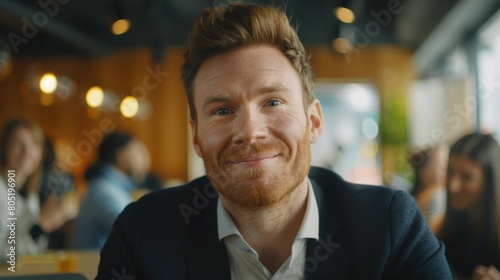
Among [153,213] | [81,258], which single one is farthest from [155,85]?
[153,213]

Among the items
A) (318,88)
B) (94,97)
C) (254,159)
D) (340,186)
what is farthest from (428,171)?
(318,88)

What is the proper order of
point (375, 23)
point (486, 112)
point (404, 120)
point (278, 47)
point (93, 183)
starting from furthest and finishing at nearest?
point (404, 120) < point (375, 23) < point (486, 112) < point (93, 183) < point (278, 47)

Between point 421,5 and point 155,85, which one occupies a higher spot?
point 421,5

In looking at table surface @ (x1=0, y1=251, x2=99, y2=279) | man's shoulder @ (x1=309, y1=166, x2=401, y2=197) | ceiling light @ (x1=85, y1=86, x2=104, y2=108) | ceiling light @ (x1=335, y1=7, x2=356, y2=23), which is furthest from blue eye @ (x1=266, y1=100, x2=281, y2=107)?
ceiling light @ (x1=85, y1=86, x2=104, y2=108)

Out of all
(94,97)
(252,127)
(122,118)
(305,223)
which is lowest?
(305,223)

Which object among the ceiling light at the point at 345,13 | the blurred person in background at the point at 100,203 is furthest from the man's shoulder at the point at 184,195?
the ceiling light at the point at 345,13

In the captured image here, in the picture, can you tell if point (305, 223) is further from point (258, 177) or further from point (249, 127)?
point (249, 127)

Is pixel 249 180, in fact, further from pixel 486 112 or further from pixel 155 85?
pixel 155 85

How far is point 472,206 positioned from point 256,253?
1.58 metres

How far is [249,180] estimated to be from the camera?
1.29 metres

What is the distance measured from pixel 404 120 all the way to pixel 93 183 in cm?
565

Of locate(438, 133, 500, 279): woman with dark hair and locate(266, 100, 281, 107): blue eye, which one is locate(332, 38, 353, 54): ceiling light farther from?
locate(266, 100, 281, 107): blue eye

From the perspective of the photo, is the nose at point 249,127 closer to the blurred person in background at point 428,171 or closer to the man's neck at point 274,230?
the man's neck at point 274,230

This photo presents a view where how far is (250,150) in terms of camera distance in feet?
4.19
